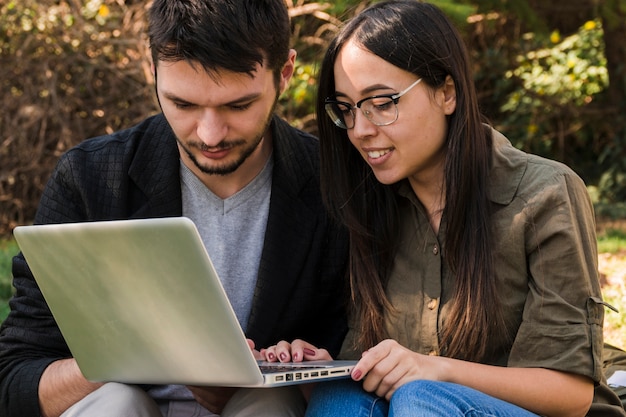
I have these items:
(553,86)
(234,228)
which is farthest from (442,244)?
(553,86)

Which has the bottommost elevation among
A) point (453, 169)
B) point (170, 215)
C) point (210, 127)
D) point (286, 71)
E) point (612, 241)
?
point (612, 241)

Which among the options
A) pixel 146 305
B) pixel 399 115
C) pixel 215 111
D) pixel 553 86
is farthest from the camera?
pixel 553 86

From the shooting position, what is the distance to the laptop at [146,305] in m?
1.99

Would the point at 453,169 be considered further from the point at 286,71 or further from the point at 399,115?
the point at 286,71

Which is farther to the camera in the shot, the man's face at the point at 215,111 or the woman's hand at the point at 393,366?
the man's face at the point at 215,111

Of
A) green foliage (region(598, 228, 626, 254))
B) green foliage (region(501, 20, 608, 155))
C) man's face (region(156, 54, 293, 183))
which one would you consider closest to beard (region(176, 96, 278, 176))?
man's face (region(156, 54, 293, 183))

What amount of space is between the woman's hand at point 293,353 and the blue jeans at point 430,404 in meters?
0.18

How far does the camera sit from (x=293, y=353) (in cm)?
247

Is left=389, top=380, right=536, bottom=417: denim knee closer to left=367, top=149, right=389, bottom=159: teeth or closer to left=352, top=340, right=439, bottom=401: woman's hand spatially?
left=352, top=340, right=439, bottom=401: woman's hand

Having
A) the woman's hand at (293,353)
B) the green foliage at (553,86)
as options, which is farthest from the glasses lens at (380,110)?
the green foliage at (553,86)

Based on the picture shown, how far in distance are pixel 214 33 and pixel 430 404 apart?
117 centimetres

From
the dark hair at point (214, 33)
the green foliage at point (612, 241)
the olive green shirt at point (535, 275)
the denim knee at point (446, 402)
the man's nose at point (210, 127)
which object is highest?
the dark hair at point (214, 33)

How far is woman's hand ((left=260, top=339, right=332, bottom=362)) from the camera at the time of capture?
2.45 m

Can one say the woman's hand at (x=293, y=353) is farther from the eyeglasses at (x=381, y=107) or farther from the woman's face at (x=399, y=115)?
the eyeglasses at (x=381, y=107)
